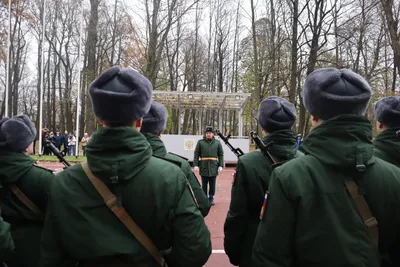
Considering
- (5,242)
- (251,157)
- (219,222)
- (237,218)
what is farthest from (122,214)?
(219,222)

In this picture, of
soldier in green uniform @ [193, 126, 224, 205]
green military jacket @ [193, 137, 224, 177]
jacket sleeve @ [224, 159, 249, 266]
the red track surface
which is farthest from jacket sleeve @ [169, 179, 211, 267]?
green military jacket @ [193, 137, 224, 177]

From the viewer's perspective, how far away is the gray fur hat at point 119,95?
2.02 metres

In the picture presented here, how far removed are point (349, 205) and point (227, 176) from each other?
1505 centimetres

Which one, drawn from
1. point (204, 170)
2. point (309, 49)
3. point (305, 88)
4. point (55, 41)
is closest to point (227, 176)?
point (204, 170)

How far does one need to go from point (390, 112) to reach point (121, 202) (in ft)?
8.21

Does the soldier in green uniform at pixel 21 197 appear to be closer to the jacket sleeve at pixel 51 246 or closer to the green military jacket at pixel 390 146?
the jacket sleeve at pixel 51 246

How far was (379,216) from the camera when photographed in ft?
6.29

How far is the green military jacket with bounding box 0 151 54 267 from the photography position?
287 cm

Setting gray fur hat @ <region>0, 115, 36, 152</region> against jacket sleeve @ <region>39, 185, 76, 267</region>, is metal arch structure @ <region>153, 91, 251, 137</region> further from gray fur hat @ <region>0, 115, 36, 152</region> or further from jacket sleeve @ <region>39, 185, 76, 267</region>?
jacket sleeve @ <region>39, 185, 76, 267</region>

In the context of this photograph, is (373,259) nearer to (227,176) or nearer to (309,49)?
(227,176)

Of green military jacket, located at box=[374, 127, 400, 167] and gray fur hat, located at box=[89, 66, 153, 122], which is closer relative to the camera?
gray fur hat, located at box=[89, 66, 153, 122]

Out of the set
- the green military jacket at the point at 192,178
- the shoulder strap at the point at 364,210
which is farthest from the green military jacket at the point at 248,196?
the shoulder strap at the point at 364,210

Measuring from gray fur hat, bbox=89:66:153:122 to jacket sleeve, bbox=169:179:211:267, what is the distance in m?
0.53

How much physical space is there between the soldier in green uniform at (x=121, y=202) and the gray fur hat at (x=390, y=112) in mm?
2107
